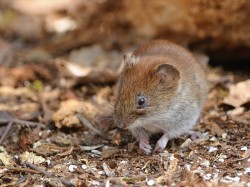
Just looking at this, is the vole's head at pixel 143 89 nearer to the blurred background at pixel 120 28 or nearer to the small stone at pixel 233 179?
the small stone at pixel 233 179

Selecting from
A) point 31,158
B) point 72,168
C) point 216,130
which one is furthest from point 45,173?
point 216,130

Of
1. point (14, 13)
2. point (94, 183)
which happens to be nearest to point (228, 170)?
point (94, 183)

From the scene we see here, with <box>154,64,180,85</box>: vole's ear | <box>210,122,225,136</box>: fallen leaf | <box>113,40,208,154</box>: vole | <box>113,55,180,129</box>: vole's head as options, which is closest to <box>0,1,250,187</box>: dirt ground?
<box>210,122,225,136</box>: fallen leaf

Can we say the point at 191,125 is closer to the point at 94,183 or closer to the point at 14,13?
the point at 94,183

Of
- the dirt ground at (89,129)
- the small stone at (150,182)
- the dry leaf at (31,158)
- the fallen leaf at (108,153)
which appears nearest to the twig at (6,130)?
the dirt ground at (89,129)

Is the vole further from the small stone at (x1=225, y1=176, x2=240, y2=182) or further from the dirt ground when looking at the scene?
the small stone at (x1=225, y1=176, x2=240, y2=182)

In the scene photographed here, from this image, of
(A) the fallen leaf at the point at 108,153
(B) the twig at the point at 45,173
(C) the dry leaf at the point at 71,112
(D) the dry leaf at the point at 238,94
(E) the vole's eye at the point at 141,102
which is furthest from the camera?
(D) the dry leaf at the point at 238,94
